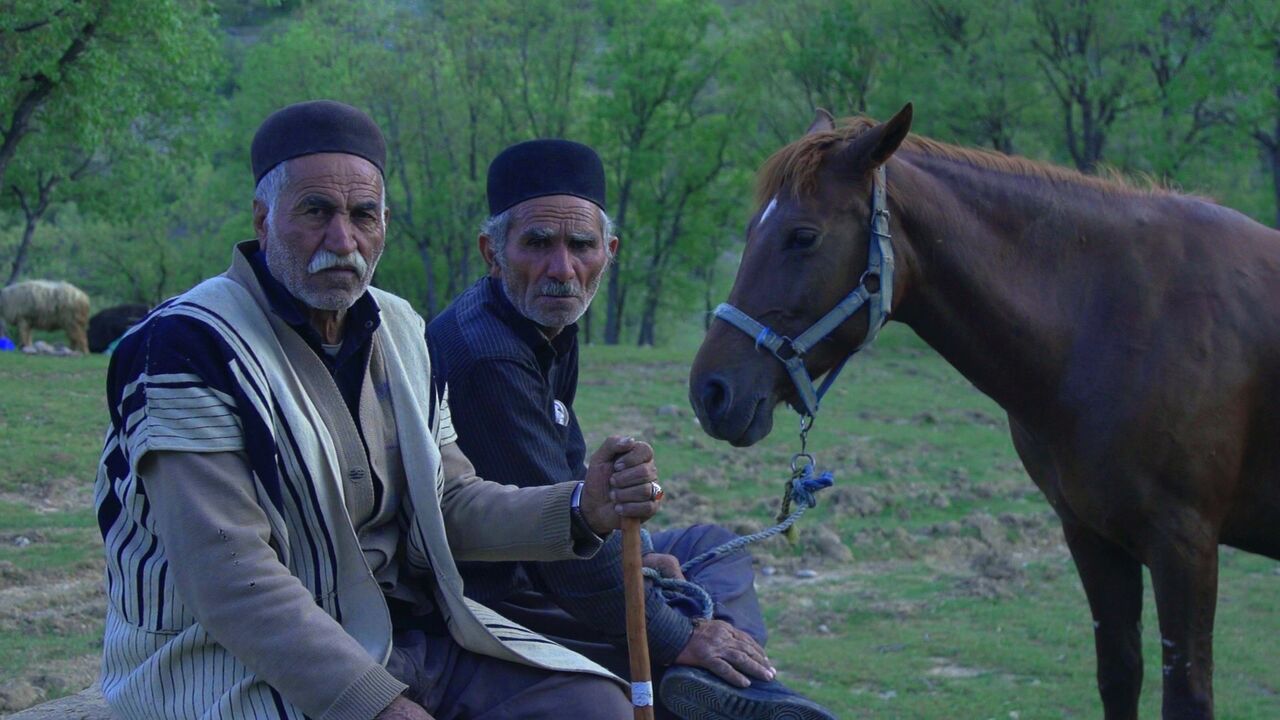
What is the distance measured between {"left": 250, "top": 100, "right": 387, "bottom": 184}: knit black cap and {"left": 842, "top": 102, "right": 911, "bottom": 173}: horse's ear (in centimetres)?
168

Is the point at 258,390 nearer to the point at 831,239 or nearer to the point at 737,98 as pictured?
the point at 831,239

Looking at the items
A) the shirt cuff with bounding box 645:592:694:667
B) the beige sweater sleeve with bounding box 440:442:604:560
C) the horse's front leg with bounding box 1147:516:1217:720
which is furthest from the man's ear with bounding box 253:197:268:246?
the horse's front leg with bounding box 1147:516:1217:720

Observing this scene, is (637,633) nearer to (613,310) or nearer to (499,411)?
(499,411)

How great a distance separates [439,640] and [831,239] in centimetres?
179

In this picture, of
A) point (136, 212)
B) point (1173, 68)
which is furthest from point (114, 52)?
point (1173, 68)

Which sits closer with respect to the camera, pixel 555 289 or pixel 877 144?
pixel 555 289

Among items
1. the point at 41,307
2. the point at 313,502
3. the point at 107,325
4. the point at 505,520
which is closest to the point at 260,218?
the point at 313,502

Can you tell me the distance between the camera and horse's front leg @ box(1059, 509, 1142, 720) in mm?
4320

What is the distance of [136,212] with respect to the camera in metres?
28.4

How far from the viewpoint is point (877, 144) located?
150 inches

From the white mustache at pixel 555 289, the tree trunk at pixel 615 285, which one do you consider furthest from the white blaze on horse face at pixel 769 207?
the tree trunk at pixel 615 285

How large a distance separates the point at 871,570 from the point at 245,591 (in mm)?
6529

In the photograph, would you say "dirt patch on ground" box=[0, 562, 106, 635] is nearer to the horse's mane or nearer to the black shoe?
the black shoe

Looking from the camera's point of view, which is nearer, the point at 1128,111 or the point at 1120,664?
the point at 1120,664
